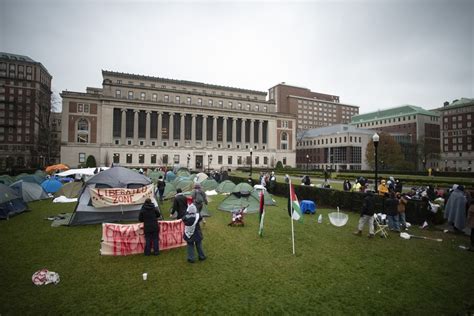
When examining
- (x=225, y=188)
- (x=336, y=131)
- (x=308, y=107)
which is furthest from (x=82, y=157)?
(x=308, y=107)

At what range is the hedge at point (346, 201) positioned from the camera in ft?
44.8

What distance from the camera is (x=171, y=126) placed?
256 ft

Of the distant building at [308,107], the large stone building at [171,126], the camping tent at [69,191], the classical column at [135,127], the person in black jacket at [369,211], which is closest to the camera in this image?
the person in black jacket at [369,211]

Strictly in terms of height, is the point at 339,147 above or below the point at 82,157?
above

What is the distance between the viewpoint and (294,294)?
6145mm

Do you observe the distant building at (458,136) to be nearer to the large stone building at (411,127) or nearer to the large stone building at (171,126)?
the large stone building at (411,127)

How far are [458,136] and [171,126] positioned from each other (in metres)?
98.7

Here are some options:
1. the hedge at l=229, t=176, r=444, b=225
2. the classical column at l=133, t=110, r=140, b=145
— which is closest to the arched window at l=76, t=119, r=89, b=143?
the classical column at l=133, t=110, r=140, b=145

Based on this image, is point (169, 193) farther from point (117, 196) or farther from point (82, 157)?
point (82, 157)

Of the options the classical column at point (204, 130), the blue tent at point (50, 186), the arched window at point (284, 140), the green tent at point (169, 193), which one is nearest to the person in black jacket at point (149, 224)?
the green tent at point (169, 193)

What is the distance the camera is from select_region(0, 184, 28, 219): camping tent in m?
13.8

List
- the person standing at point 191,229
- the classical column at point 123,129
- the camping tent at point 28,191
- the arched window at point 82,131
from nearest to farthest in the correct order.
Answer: the person standing at point 191,229 → the camping tent at point 28,191 → the arched window at point 82,131 → the classical column at point 123,129

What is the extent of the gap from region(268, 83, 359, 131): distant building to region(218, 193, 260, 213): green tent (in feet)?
374

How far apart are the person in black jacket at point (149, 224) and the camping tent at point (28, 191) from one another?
52.6ft
